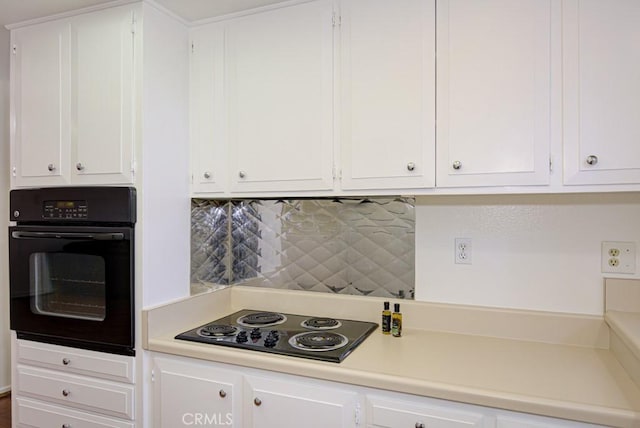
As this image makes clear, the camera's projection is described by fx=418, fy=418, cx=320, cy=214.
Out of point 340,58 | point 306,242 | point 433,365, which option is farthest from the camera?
point 306,242

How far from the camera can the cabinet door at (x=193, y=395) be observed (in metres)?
1.58

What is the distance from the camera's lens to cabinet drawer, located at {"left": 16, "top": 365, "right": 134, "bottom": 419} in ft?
5.76

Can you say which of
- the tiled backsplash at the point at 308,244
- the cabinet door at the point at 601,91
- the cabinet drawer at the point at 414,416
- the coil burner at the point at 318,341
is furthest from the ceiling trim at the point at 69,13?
the cabinet drawer at the point at 414,416

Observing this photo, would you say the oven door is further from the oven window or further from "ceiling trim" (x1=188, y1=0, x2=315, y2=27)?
"ceiling trim" (x1=188, y1=0, x2=315, y2=27)

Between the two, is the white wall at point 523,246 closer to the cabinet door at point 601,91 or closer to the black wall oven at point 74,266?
the cabinet door at point 601,91

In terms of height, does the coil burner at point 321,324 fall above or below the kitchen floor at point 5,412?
above

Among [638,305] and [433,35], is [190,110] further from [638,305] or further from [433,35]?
[638,305]

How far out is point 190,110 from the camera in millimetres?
2004

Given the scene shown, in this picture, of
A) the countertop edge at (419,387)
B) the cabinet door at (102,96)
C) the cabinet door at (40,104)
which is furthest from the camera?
the cabinet door at (40,104)

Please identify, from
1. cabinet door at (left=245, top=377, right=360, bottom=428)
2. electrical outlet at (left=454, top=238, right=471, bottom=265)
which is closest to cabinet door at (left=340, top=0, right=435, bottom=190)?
electrical outlet at (left=454, top=238, right=471, bottom=265)

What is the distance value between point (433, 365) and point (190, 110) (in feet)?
A: 5.06

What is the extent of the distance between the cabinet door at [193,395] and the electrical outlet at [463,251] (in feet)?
3.43

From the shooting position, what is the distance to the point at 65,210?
1.85 m

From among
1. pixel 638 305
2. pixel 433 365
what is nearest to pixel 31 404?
pixel 433 365
